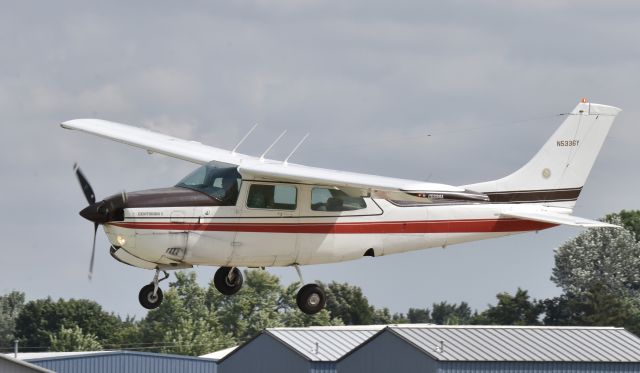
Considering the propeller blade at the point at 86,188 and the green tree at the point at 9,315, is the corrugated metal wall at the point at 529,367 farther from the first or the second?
the green tree at the point at 9,315

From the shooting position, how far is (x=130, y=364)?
68.7m

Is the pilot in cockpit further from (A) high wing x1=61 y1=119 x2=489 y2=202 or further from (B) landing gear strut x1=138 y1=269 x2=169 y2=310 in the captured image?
(B) landing gear strut x1=138 y1=269 x2=169 y2=310

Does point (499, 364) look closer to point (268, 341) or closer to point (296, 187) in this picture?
point (268, 341)

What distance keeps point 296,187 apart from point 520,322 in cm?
7685

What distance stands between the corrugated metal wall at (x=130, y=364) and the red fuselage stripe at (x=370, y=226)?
106 feet

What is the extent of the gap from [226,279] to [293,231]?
Result: 251 cm

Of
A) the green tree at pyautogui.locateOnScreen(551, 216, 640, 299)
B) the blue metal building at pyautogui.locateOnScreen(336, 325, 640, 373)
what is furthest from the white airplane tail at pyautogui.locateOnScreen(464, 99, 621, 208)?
the green tree at pyautogui.locateOnScreen(551, 216, 640, 299)

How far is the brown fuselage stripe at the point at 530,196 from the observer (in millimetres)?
38312

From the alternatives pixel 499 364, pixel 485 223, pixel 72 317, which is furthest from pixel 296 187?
pixel 72 317

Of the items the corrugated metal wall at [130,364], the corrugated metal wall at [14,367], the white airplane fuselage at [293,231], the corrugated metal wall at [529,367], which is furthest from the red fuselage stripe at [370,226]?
the corrugated metal wall at [130,364]

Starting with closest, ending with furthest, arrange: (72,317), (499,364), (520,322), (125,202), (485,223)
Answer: (125,202), (485,223), (499,364), (520,322), (72,317)

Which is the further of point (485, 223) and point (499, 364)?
point (499, 364)

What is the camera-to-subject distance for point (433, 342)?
182 ft

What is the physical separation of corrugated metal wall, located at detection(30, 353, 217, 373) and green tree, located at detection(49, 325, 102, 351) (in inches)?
1479
